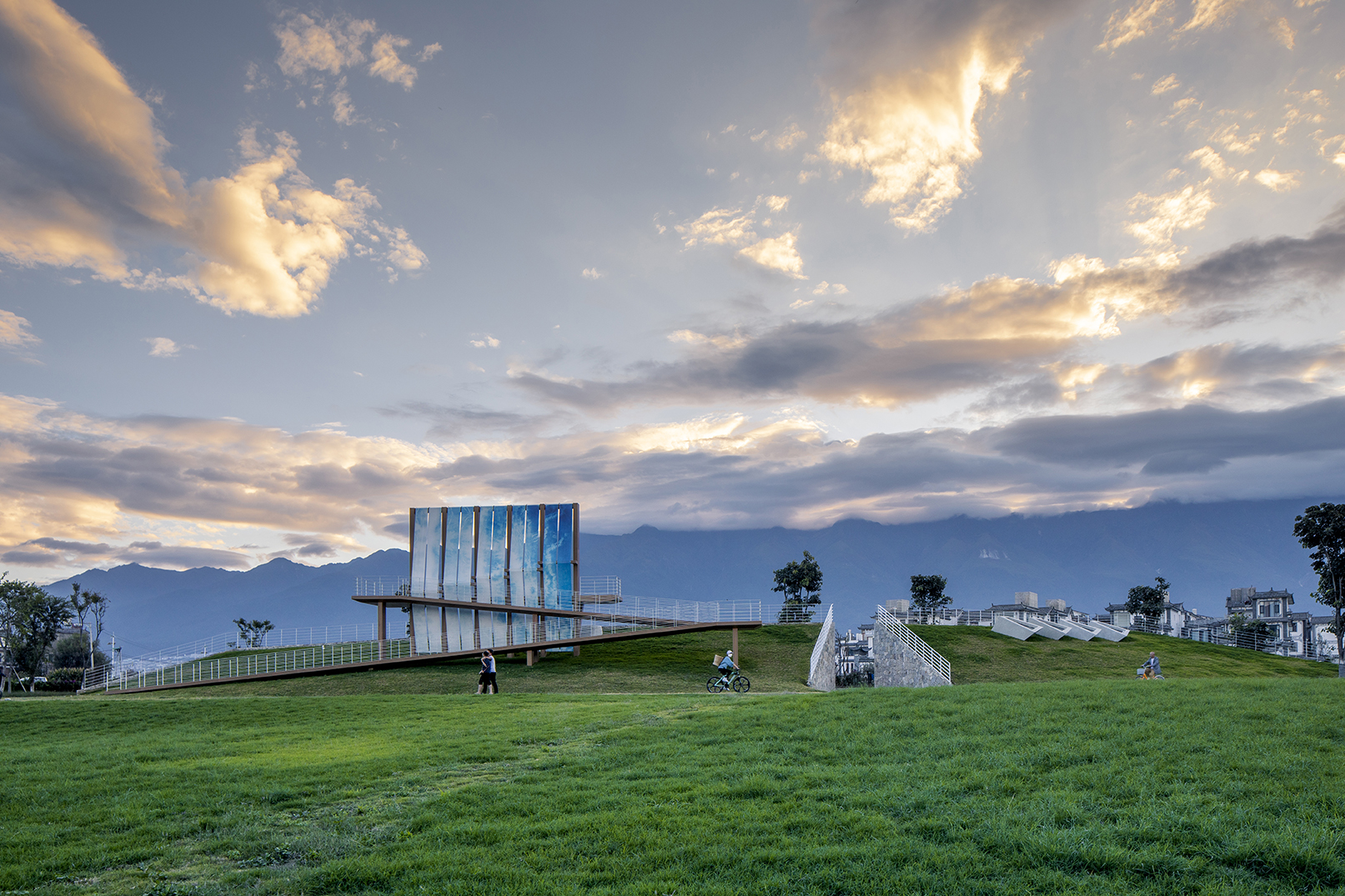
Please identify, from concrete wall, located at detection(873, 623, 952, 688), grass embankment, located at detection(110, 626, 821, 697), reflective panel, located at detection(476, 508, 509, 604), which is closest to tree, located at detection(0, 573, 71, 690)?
grass embankment, located at detection(110, 626, 821, 697)

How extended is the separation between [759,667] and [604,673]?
8203 mm

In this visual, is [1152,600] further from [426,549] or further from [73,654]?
[73,654]

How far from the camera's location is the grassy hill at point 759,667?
33.6 metres

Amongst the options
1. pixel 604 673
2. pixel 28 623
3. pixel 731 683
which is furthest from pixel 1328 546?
pixel 28 623

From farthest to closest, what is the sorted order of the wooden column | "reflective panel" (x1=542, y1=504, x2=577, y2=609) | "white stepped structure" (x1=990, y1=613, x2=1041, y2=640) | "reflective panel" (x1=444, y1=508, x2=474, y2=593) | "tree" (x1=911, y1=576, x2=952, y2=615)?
"tree" (x1=911, y1=576, x2=952, y2=615) → "white stepped structure" (x1=990, y1=613, x2=1041, y2=640) → "reflective panel" (x1=444, y1=508, x2=474, y2=593) → the wooden column → "reflective panel" (x1=542, y1=504, x2=577, y2=609)

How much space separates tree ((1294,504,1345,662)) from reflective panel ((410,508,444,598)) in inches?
2599

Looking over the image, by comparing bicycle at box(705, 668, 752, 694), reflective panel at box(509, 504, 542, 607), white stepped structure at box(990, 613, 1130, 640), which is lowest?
white stepped structure at box(990, 613, 1130, 640)

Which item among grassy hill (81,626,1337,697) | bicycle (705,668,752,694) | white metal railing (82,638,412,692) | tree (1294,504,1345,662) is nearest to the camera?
bicycle (705,668,752,694)

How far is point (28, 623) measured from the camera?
209ft

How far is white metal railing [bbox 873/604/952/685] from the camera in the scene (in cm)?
3581

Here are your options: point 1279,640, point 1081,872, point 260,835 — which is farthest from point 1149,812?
point 1279,640

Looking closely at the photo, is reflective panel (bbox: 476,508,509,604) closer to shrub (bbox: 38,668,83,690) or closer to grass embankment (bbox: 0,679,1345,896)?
grass embankment (bbox: 0,679,1345,896)

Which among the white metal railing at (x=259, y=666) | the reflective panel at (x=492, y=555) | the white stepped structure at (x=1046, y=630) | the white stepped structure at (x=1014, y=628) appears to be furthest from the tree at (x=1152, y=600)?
the white metal railing at (x=259, y=666)

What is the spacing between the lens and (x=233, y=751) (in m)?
15.5
